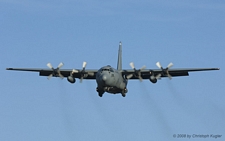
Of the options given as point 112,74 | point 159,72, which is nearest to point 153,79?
point 159,72

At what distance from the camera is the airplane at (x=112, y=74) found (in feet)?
235

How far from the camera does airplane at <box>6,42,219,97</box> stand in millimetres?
71750

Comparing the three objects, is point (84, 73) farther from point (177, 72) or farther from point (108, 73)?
point (177, 72)

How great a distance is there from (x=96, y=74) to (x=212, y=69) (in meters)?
14.1

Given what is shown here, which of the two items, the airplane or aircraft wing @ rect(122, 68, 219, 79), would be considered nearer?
the airplane

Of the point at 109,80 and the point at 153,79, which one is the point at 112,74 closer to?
the point at 109,80

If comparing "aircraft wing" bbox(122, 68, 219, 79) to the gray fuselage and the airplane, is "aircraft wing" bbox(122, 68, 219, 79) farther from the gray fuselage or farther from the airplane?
the gray fuselage

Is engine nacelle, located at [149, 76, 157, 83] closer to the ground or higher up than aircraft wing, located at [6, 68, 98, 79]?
closer to the ground

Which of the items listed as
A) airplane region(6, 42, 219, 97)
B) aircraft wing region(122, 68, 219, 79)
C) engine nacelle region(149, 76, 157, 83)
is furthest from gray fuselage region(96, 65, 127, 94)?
engine nacelle region(149, 76, 157, 83)

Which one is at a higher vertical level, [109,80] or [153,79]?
[153,79]

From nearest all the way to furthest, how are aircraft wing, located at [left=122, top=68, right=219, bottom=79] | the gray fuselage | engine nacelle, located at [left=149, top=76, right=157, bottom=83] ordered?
1. the gray fuselage
2. engine nacelle, located at [left=149, top=76, right=157, bottom=83]
3. aircraft wing, located at [left=122, top=68, right=219, bottom=79]

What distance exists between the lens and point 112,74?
71.9 m

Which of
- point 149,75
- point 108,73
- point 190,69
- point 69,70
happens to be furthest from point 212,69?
point 69,70

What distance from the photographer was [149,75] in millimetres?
76625
